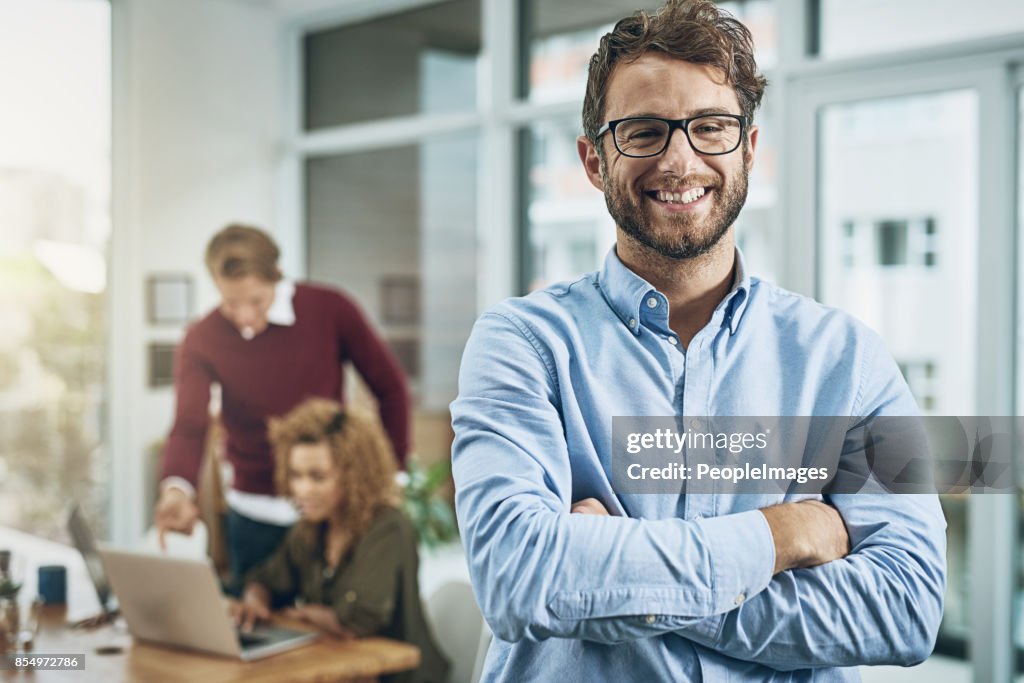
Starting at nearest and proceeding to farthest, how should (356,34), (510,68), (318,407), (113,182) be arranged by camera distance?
(318,407)
(510,68)
(113,182)
(356,34)

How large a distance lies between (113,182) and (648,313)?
343 cm

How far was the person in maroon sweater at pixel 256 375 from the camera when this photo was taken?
370cm

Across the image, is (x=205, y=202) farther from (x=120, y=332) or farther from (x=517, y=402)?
(x=517, y=402)

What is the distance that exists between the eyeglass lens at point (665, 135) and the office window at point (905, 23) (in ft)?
5.97

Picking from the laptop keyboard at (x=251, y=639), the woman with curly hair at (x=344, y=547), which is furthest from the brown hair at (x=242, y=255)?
the laptop keyboard at (x=251, y=639)

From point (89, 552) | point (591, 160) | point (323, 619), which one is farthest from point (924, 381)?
point (89, 552)

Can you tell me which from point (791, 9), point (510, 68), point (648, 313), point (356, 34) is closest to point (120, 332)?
point (356, 34)

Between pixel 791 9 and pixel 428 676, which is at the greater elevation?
pixel 791 9

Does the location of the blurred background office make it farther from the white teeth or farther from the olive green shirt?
the white teeth

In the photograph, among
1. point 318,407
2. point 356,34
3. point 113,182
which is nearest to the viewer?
point 318,407

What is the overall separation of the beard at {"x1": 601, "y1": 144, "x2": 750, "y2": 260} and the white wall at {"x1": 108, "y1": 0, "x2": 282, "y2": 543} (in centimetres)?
319

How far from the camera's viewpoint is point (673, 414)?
122 centimetres

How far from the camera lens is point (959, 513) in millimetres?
2842

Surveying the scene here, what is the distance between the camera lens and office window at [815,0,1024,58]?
270 cm
